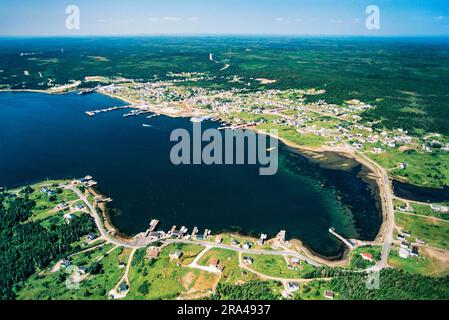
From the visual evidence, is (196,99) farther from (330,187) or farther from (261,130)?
(330,187)

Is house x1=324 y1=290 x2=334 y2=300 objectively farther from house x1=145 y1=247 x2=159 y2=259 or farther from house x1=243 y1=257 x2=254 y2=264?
house x1=145 y1=247 x2=159 y2=259

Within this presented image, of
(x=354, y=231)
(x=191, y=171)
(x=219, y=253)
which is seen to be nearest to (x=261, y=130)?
(x=191, y=171)

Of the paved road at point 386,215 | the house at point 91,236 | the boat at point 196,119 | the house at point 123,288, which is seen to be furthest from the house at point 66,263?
the boat at point 196,119

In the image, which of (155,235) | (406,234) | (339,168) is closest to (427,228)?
(406,234)

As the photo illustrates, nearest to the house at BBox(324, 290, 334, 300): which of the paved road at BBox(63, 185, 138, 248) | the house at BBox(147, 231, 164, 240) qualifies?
the house at BBox(147, 231, 164, 240)

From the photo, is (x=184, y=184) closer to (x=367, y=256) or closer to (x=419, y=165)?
(x=367, y=256)

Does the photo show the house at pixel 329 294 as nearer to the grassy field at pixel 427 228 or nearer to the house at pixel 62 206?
the grassy field at pixel 427 228
